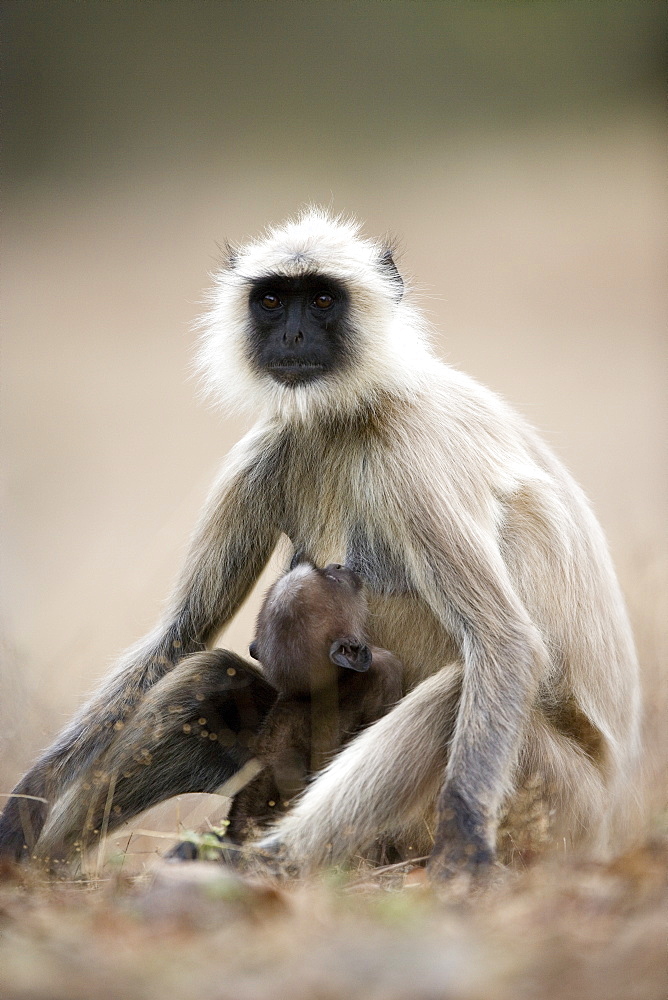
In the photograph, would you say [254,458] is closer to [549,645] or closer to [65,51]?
[549,645]

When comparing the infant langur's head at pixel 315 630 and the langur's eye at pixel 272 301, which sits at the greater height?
the langur's eye at pixel 272 301

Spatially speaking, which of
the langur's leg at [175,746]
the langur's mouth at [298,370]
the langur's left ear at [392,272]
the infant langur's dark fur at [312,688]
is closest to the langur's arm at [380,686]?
the infant langur's dark fur at [312,688]

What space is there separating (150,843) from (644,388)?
5413 millimetres

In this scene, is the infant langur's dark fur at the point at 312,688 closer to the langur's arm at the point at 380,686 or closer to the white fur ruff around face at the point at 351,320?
the langur's arm at the point at 380,686

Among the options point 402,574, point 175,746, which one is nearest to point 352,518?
point 402,574

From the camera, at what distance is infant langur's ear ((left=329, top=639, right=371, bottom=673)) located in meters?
2.86

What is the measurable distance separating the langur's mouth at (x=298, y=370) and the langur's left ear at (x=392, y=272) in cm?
47

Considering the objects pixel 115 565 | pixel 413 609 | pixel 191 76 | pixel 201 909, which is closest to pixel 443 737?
Answer: pixel 413 609

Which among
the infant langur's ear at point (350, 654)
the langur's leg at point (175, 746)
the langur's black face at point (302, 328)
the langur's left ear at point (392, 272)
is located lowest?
the langur's leg at point (175, 746)

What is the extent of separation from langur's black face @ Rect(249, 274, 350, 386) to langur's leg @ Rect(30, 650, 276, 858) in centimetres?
87

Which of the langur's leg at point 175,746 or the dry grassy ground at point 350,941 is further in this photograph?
the langur's leg at point 175,746

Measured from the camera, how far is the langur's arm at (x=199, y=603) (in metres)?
3.21

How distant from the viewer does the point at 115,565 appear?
19.4 ft

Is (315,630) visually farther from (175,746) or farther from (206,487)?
(206,487)
